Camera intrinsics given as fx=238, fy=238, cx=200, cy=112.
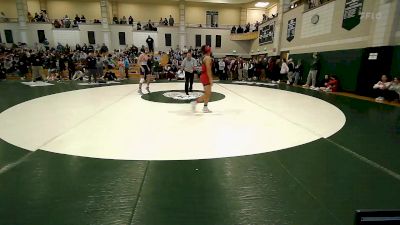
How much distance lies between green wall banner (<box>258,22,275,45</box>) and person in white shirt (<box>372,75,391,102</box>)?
45.2ft

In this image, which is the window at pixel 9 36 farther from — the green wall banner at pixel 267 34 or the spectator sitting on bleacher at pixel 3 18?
the green wall banner at pixel 267 34

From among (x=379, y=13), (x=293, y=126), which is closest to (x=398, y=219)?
(x=293, y=126)

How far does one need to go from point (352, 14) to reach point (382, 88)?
175 inches

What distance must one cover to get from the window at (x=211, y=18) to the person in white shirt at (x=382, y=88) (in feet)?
91.3

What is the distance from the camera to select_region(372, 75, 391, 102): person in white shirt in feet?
26.6

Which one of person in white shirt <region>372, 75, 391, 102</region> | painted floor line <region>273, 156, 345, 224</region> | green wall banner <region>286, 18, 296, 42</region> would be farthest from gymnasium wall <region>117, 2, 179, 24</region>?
painted floor line <region>273, 156, 345, 224</region>

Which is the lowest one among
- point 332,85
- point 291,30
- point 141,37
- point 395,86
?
point 332,85

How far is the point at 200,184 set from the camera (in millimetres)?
2520

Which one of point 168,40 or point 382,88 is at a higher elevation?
point 168,40

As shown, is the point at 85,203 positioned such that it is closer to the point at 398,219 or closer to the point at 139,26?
the point at 398,219

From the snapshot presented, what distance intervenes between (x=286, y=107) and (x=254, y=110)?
44.7 inches

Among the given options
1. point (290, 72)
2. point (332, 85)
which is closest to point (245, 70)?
point (290, 72)

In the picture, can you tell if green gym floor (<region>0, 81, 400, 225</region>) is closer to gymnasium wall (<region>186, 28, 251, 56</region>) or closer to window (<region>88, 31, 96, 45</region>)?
window (<region>88, 31, 96, 45</region>)

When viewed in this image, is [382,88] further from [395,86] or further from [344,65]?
[344,65]
